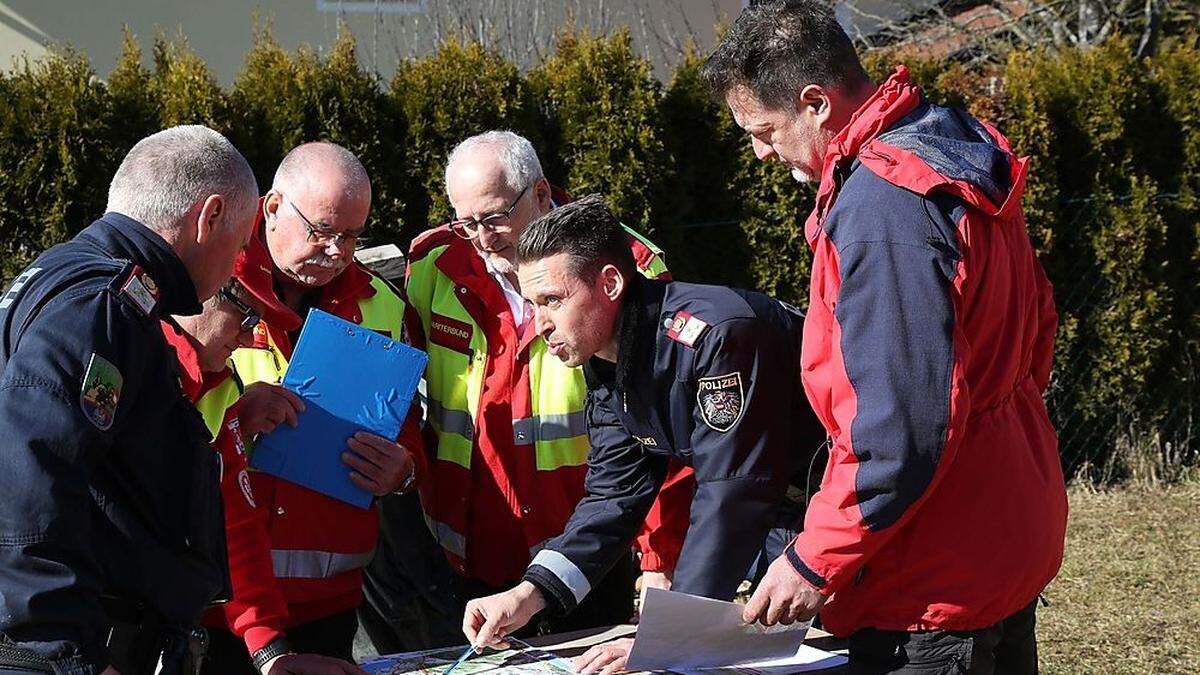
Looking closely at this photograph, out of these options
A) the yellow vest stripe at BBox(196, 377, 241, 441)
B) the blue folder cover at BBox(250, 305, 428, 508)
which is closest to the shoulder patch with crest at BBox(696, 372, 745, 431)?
the blue folder cover at BBox(250, 305, 428, 508)

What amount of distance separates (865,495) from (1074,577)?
4.30m

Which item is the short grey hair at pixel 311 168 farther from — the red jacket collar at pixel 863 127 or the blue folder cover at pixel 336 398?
the red jacket collar at pixel 863 127

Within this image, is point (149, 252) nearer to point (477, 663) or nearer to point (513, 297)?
point (477, 663)

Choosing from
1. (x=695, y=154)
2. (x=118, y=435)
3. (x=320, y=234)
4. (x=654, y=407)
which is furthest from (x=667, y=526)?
(x=695, y=154)

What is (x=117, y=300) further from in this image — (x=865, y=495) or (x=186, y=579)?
(x=865, y=495)

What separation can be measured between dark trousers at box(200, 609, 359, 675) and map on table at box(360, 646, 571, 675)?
43 centimetres

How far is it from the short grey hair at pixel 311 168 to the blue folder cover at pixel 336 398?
43 cm

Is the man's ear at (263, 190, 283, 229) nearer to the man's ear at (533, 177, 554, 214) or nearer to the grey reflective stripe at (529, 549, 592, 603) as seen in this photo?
the man's ear at (533, 177, 554, 214)

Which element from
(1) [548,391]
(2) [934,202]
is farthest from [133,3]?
(2) [934,202]

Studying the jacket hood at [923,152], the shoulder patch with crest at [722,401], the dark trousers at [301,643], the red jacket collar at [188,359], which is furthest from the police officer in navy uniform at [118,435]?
the jacket hood at [923,152]

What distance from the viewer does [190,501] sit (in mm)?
2195

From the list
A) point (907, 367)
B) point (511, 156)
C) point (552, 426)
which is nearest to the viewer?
point (907, 367)

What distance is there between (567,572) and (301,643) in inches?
30.7

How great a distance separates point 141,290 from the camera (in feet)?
6.79
